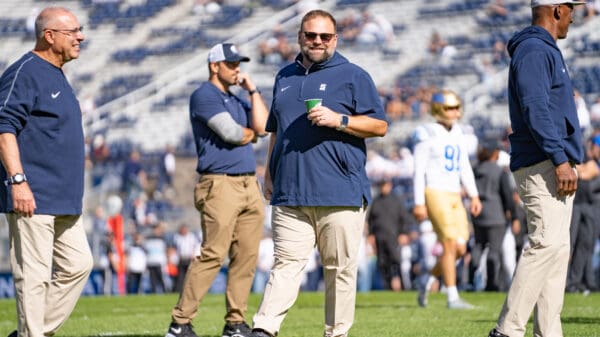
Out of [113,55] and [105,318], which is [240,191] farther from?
[113,55]

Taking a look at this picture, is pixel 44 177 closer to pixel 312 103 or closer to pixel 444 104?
pixel 312 103

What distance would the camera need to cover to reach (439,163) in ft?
41.9

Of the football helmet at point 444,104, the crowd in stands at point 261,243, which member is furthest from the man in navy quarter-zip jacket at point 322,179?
the crowd in stands at point 261,243

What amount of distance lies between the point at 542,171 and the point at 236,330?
3048mm

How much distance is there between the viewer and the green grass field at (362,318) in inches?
400

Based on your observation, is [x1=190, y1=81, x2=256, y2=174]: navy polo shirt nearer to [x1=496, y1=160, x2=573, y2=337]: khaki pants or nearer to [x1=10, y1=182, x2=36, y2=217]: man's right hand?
[x1=10, y1=182, x2=36, y2=217]: man's right hand

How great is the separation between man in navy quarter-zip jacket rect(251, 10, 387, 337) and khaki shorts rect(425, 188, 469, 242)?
5109 mm

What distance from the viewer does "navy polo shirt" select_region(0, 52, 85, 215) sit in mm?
7552

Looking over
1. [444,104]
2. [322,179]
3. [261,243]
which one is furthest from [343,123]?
[261,243]

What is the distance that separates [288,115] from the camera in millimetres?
7559

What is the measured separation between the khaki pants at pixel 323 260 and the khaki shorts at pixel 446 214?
16.8ft

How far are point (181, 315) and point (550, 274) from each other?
3064mm

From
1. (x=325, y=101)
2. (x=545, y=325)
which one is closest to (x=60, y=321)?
(x=325, y=101)

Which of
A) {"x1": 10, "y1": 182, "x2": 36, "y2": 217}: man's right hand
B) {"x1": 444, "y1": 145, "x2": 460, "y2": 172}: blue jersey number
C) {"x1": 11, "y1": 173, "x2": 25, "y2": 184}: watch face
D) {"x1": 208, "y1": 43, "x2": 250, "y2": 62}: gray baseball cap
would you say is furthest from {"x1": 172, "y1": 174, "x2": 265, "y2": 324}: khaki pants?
{"x1": 444, "y1": 145, "x2": 460, "y2": 172}: blue jersey number
